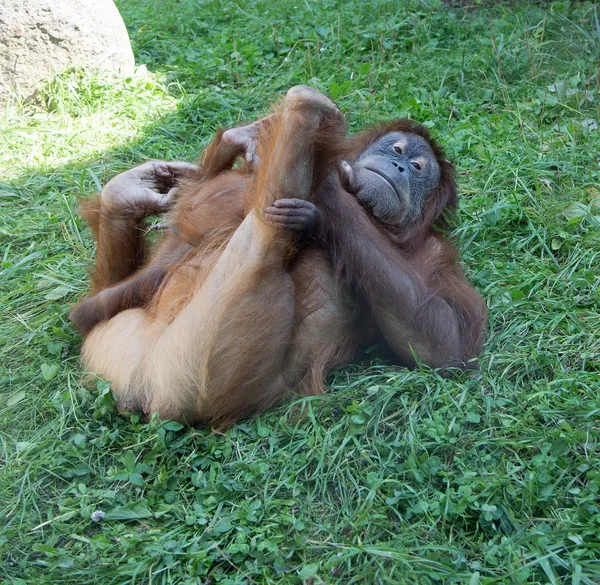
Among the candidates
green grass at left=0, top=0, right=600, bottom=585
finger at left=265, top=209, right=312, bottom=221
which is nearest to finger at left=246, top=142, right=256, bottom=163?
finger at left=265, top=209, right=312, bottom=221

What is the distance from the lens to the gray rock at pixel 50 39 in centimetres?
488

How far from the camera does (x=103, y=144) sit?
4.73m

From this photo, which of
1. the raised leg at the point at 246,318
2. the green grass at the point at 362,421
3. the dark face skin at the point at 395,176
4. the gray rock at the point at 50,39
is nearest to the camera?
the green grass at the point at 362,421

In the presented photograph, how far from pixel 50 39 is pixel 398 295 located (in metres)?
3.39

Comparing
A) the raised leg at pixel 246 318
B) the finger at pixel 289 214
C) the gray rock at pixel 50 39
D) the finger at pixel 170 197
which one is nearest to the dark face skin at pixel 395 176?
the raised leg at pixel 246 318

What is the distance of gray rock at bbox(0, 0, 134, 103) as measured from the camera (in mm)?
4875

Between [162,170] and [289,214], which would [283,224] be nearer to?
[289,214]

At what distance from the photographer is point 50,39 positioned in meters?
4.97

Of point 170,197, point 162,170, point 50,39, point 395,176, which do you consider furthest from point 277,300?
point 50,39

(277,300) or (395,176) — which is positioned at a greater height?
(395,176)

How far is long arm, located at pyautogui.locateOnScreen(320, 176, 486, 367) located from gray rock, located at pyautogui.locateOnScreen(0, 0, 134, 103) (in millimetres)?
2959

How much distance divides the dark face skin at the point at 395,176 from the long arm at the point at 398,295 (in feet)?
0.62

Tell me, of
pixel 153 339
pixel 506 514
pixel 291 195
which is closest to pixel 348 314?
pixel 291 195

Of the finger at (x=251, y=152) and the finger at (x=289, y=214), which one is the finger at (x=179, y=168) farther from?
the finger at (x=289, y=214)
